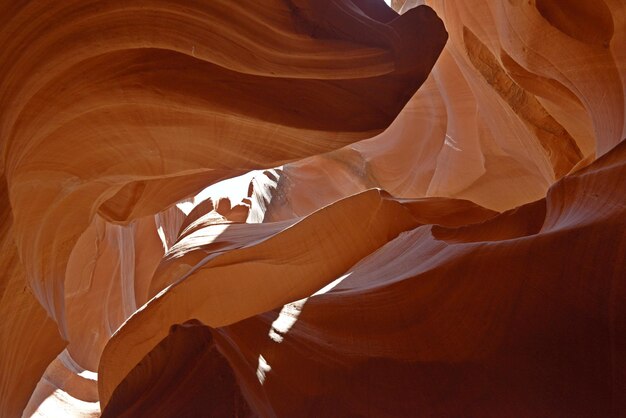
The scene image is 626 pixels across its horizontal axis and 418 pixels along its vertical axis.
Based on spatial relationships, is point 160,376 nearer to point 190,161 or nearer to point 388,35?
point 190,161

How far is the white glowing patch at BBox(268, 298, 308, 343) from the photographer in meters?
2.45

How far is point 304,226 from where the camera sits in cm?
367

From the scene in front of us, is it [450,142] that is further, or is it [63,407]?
[450,142]

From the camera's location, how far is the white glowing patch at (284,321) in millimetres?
2449

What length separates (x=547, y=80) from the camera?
13.1 ft

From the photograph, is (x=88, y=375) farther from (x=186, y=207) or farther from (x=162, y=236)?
(x=186, y=207)

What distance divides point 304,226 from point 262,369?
4.91 ft

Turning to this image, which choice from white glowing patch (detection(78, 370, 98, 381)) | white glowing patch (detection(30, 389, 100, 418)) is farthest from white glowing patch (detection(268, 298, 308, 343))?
white glowing patch (detection(78, 370, 98, 381))

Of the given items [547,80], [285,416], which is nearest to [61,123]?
[285,416]

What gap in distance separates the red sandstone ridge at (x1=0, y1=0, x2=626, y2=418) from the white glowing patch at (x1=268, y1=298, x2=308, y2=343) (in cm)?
1

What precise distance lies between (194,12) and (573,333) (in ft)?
5.33

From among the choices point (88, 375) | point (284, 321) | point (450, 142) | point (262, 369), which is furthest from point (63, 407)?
point (450, 142)

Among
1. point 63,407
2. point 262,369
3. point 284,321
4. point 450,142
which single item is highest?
point 450,142

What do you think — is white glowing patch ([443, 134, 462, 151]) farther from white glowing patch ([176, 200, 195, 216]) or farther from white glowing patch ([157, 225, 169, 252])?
white glowing patch ([157, 225, 169, 252])
